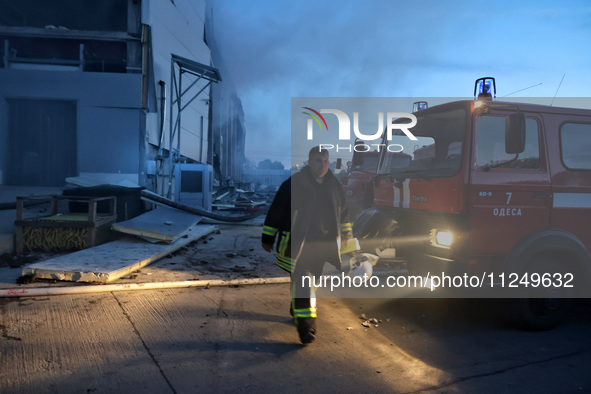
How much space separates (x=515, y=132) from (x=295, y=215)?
2.15m

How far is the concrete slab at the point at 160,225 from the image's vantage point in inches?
272

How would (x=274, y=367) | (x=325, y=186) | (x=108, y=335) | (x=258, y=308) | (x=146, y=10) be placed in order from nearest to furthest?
(x=274, y=367)
(x=108, y=335)
(x=325, y=186)
(x=258, y=308)
(x=146, y=10)

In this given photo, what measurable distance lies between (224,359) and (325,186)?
5.74 ft

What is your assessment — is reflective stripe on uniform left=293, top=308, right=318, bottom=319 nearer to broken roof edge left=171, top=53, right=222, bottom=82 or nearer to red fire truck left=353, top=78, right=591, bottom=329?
red fire truck left=353, top=78, right=591, bottom=329

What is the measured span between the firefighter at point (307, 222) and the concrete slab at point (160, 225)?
384 cm

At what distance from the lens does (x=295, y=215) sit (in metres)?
3.69

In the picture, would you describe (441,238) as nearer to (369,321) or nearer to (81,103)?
(369,321)

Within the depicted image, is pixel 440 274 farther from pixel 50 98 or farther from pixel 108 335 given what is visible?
pixel 50 98

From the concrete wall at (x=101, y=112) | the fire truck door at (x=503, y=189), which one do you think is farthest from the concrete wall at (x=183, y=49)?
the fire truck door at (x=503, y=189)

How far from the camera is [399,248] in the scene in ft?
14.4

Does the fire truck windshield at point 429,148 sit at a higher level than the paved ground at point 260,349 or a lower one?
higher

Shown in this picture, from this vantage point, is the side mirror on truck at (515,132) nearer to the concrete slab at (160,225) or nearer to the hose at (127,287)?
the hose at (127,287)

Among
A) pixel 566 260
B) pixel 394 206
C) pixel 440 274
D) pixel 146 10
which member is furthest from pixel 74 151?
pixel 566 260

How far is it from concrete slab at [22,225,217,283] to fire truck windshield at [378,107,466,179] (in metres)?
3.63
